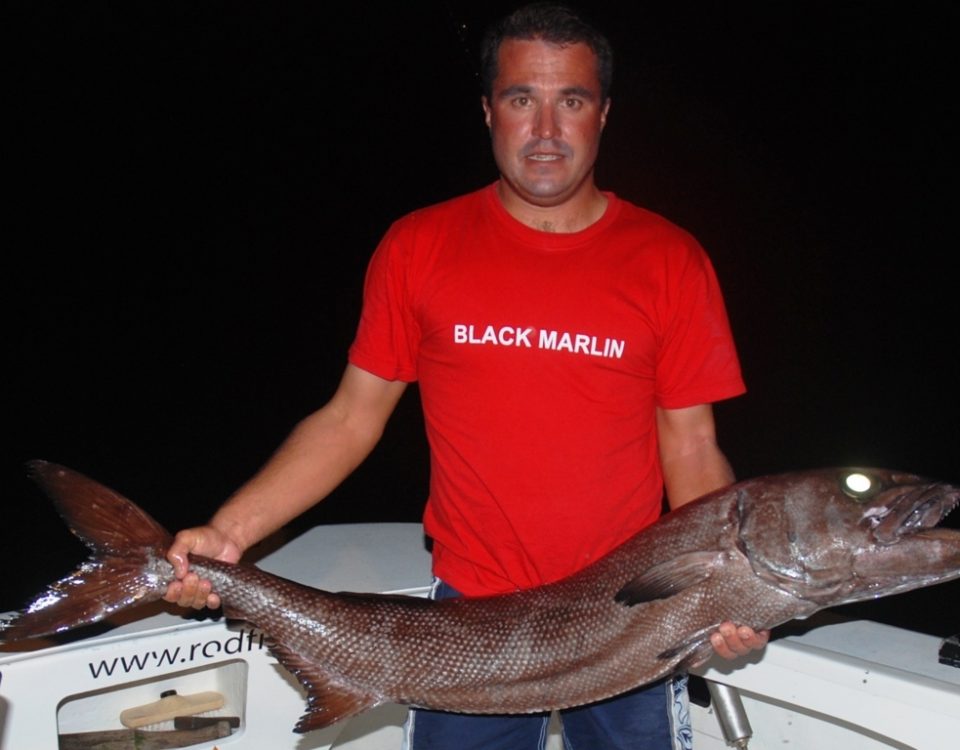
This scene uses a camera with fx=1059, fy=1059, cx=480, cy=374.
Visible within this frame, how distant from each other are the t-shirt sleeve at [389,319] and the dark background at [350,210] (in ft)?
12.7

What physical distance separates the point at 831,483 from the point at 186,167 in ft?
168

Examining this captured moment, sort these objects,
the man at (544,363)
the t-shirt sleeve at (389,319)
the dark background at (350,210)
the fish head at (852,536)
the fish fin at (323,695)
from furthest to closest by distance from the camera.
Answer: the dark background at (350,210), the t-shirt sleeve at (389,319), the man at (544,363), the fish fin at (323,695), the fish head at (852,536)

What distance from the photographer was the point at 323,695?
3141 millimetres

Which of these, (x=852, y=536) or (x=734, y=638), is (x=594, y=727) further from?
(x=852, y=536)

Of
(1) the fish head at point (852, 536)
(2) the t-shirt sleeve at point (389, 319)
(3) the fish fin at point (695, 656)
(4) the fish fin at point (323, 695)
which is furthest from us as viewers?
(2) the t-shirt sleeve at point (389, 319)

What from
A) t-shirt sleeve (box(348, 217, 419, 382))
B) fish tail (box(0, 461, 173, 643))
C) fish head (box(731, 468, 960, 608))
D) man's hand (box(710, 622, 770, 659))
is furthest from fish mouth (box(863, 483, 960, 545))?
fish tail (box(0, 461, 173, 643))

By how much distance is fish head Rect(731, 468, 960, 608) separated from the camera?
9.37ft

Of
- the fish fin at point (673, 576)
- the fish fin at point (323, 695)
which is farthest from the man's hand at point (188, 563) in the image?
the fish fin at point (673, 576)

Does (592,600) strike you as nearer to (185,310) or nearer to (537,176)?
(537,176)

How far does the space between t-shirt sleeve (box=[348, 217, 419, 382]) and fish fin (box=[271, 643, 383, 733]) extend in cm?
94

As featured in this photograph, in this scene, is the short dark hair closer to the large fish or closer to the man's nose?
the man's nose

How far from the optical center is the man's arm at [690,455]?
3312mm

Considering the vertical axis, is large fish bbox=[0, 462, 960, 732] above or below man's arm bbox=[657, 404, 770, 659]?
below

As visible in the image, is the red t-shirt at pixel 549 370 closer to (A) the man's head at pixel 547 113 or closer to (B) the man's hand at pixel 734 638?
(A) the man's head at pixel 547 113
